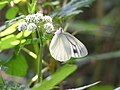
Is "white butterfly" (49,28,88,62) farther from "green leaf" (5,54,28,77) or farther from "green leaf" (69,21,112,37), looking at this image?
"green leaf" (69,21,112,37)

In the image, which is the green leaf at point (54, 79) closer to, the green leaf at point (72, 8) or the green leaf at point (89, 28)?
the green leaf at point (72, 8)

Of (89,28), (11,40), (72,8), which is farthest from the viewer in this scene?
(89,28)

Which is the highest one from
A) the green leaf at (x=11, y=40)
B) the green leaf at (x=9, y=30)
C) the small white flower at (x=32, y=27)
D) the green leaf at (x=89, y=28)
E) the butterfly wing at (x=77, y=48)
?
the small white flower at (x=32, y=27)

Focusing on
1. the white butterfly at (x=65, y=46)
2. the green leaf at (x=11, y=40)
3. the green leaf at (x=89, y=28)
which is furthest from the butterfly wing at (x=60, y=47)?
the green leaf at (x=89, y=28)

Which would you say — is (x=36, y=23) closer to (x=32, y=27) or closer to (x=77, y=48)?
Answer: (x=32, y=27)


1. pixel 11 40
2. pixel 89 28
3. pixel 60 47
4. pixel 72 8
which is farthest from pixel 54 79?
pixel 89 28
